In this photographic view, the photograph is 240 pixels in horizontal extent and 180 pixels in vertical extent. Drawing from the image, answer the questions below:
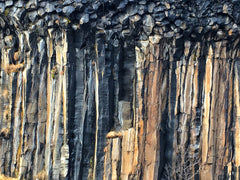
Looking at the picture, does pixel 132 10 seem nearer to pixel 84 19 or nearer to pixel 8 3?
pixel 84 19

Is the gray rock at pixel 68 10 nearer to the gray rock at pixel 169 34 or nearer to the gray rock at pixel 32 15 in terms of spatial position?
the gray rock at pixel 32 15

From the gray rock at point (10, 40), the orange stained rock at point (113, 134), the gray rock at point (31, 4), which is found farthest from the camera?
the gray rock at point (10, 40)

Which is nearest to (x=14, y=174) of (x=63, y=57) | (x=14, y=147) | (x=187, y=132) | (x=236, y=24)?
(x=14, y=147)

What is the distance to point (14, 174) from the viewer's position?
604 inches

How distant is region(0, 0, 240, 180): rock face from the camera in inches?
560

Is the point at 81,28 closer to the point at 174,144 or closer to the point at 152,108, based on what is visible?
the point at 152,108

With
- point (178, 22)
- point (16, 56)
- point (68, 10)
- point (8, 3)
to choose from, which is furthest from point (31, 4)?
point (178, 22)

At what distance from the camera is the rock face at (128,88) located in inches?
560

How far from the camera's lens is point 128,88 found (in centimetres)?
1492

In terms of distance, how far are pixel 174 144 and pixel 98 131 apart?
→ 10.1ft

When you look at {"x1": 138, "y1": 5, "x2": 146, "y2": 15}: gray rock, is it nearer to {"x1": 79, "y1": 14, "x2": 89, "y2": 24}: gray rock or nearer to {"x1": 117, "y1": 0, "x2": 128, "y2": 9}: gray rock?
{"x1": 117, "y1": 0, "x2": 128, "y2": 9}: gray rock

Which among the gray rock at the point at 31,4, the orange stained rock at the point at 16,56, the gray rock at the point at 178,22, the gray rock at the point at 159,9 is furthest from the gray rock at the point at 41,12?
the gray rock at the point at 178,22

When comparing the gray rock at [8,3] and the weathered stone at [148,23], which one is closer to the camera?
the weathered stone at [148,23]

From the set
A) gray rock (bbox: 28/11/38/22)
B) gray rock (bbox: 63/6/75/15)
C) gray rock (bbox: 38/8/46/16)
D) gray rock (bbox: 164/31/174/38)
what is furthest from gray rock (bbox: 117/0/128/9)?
gray rock (bbox: 28/11/38/22)
